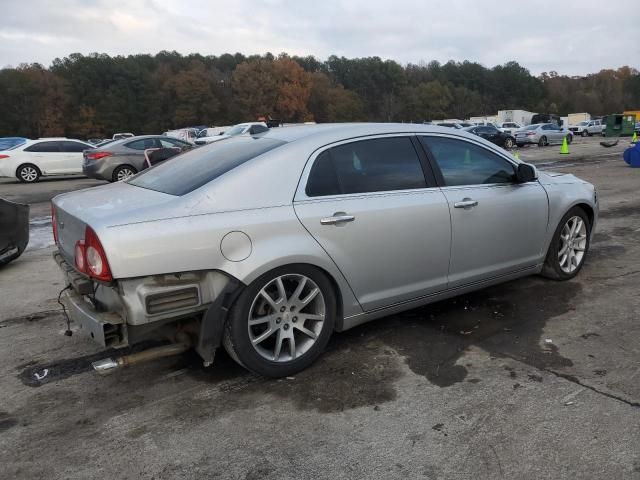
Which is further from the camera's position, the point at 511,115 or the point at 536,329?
the point at 511,115

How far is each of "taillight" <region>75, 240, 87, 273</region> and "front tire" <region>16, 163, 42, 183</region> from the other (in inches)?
693

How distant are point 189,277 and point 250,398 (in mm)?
809

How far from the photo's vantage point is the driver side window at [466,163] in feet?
13.5

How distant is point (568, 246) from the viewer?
5.16m

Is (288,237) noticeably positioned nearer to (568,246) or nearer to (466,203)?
(466,203)

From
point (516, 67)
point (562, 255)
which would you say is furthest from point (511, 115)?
point (562, 255)

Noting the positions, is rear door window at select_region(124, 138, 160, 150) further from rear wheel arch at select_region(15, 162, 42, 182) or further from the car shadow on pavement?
the car shadow on pavement

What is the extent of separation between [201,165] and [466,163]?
204 cm

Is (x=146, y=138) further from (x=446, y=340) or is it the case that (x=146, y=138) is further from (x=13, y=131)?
(x=13, y=131)

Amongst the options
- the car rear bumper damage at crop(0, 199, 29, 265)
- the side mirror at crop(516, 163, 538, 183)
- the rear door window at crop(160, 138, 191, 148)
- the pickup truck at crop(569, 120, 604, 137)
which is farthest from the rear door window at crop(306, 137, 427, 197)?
the pickup truck at crop(569, 120, 604, 137)

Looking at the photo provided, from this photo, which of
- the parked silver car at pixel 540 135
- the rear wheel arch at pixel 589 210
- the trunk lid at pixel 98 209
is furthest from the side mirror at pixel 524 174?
the parked silver car at pixel 540 135

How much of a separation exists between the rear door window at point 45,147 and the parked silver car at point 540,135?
25.7 meters

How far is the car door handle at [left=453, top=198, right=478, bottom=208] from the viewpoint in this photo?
13.2 feet

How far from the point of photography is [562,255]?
5.13 m
